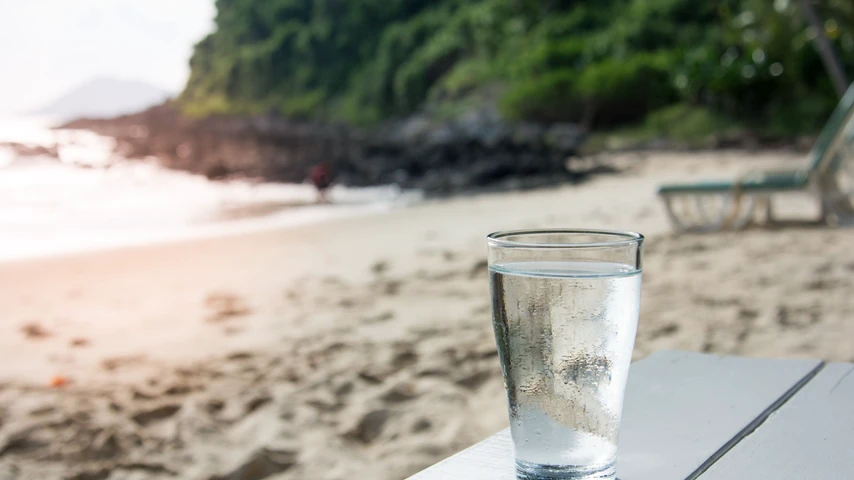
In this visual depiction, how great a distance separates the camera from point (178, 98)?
4947 cm

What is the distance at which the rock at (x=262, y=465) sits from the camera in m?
2.06

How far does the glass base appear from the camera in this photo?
0.62m

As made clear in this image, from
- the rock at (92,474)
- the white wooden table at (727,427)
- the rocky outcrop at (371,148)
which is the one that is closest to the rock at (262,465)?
the rock at (92,474)

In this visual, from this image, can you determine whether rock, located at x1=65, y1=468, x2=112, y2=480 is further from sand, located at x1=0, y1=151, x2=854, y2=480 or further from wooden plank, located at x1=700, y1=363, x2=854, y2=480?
wooden plank, located at x1=700, y1=363, x2=854, y2=480

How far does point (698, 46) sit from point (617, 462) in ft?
72.5

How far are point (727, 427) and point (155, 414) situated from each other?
7.20 ft

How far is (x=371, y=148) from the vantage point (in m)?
19.3

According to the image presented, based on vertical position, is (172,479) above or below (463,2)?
below

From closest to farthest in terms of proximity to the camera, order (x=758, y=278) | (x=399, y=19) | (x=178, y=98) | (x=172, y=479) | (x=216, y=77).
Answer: (x=172, y=479), (x=758, y=278), (x=399, y=19), (x=216, y=77), (x=178, y=98)

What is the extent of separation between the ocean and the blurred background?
0.34 feet

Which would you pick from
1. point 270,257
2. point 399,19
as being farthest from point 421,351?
point 399,19

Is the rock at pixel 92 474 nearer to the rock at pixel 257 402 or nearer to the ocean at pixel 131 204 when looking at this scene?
the rock at pixel 257 402

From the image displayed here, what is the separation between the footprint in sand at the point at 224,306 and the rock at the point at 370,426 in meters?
1.79

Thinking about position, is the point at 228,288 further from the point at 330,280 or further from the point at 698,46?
the point at 698,46
